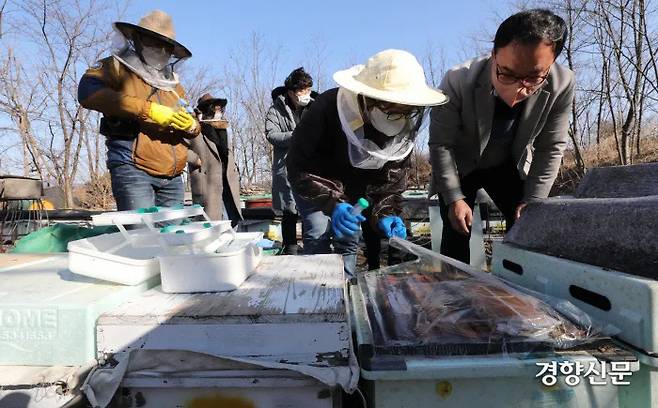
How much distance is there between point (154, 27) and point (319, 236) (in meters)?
1.19

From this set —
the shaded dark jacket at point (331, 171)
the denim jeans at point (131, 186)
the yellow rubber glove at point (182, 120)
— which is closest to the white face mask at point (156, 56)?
the yellow rubber glove at point (182, 120)

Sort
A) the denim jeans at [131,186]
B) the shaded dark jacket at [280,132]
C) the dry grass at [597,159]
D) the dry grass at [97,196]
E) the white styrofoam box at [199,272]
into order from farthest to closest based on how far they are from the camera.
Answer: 1. the dry grass at [97,196]
2. the dry grass at [597,159]
3. the shaded dark jacket at [280,132]
4. the denim jeans at [131,186]
5. the white styrofoam box at [199,272]

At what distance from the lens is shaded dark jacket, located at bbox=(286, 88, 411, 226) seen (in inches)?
68.3

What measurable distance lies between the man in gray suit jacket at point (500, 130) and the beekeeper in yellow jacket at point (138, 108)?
118 cm

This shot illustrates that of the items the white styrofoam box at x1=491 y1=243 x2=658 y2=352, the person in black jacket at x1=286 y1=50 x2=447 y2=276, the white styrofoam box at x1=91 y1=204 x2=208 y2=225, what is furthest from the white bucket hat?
the white styrofoam box at x1=91 y1=204 x2=208 y2=225

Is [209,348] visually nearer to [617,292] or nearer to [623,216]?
[617,292]

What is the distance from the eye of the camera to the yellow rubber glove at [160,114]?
6.02 feet

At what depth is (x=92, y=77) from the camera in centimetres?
179

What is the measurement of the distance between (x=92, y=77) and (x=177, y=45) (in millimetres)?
406

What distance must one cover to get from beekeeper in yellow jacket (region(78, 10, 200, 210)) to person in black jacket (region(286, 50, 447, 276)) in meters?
0.60

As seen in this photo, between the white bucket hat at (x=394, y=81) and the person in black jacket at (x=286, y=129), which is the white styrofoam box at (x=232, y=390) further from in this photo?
the person in black jacket at (x=286, y=129)

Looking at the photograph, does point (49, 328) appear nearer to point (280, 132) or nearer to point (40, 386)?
point (40, 386)

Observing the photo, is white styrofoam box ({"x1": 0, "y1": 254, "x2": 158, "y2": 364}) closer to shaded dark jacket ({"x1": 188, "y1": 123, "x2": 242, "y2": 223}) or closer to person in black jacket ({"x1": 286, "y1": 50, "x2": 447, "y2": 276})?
person in black jacket ({"x1": 286, "y1": 50, "x2": 447, "y2": 276})

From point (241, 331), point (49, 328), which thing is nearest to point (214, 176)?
point (49, 328)
